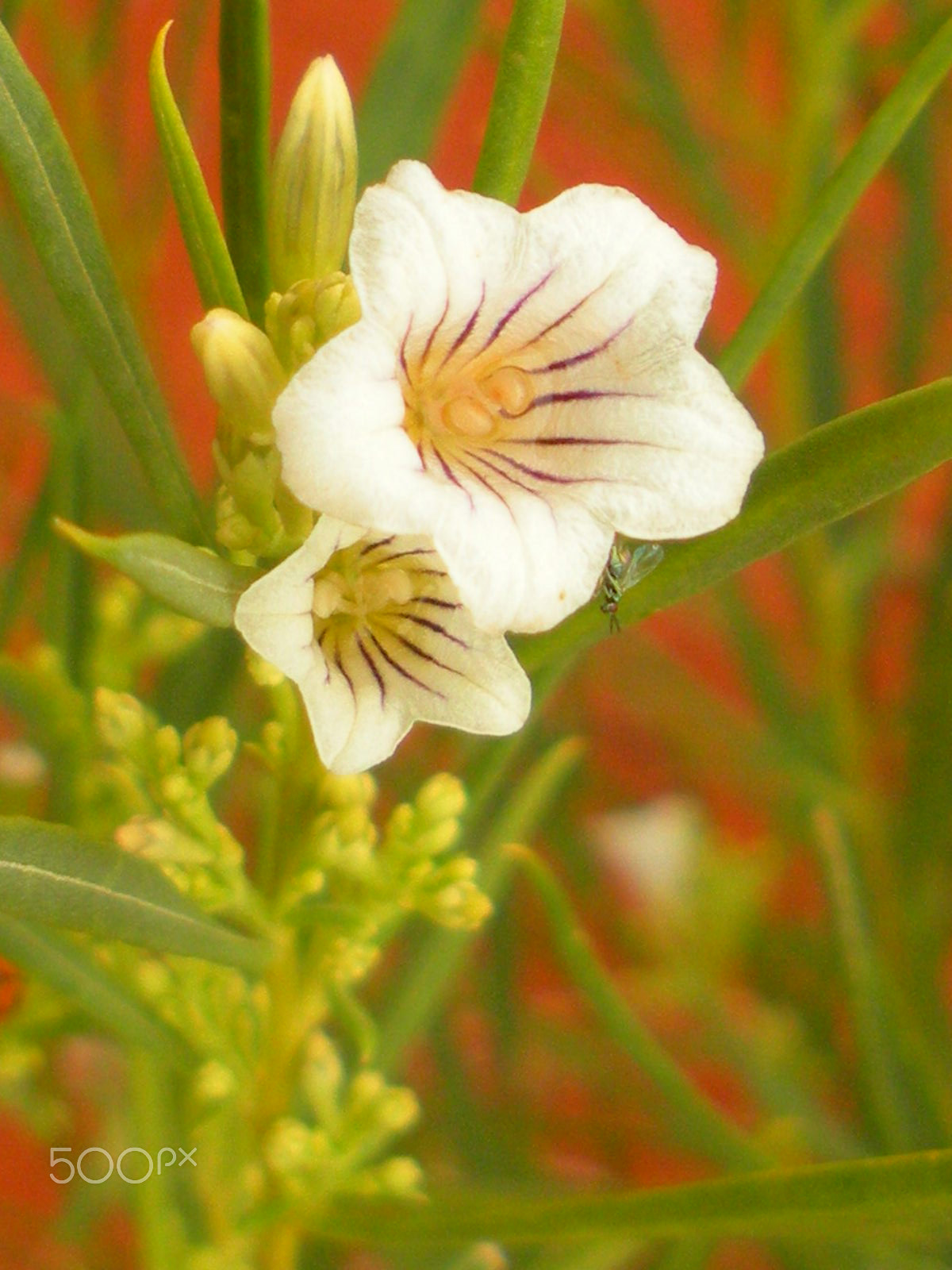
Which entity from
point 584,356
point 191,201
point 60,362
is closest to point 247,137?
point 191,201

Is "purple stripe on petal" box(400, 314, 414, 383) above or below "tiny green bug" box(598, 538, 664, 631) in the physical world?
above

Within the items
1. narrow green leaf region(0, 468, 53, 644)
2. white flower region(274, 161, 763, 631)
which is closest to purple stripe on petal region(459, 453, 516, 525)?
white flower region(274, 161, 763, 631)

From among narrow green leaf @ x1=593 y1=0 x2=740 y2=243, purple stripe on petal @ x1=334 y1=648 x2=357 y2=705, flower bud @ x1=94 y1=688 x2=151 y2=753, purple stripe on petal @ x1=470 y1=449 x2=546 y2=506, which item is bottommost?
flower bud @ x1=94 y1=688 x2=151 y2=753

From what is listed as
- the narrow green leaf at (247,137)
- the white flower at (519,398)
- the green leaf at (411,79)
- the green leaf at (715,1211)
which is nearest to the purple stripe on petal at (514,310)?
the white flower at (519,398)

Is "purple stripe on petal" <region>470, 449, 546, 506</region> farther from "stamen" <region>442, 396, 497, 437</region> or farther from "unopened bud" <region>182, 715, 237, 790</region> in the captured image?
"unopened bud" <region>182, 715, 237, 790</region>

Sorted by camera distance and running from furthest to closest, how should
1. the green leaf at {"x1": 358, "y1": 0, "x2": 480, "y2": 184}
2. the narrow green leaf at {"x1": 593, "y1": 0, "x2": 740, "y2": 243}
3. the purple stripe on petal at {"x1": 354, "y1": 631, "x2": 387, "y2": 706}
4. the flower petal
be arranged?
the narrow green leaf at {"x1": 593, "y1": 0, "x2": 740, "y2": 243}, the green leaf at {"x1": 358, "y1": 0, "x2": 480, "y2": 184}, the purple stripe on petal at {"x1": 354, "y1": 631, "x2": 387, "y2": 706}, the flower petal

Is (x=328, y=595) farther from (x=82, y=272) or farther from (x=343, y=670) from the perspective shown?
(x=82, y=272)
